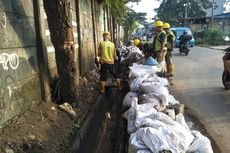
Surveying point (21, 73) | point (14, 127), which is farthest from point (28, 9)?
point (14, 127)

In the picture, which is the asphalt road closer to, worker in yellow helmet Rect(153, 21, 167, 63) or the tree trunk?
worker in yellow helmet Rect(153, 21, 167, 63)

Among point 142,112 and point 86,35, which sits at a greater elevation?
point 86,35

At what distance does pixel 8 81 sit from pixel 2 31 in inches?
24.0

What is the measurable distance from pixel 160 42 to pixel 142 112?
197 inches

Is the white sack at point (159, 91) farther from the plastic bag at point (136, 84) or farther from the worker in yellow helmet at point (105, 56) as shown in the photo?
the worker in yellow helmet at point (105, 56)

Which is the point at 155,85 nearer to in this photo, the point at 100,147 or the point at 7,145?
the point at 100,147

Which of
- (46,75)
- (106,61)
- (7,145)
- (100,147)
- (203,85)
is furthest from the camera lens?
(203,85)

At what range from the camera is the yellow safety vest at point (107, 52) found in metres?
8.24

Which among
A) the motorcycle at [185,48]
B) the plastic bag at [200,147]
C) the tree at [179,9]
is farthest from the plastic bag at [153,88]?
the tree at [179,9]

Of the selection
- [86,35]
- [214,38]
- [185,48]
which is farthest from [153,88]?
[214,38]

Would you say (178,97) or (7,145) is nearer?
Answer: (7,145)

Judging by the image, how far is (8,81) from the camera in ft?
12.9

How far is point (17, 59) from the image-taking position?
168 inches

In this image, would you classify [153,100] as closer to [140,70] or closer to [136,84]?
[136,84]
